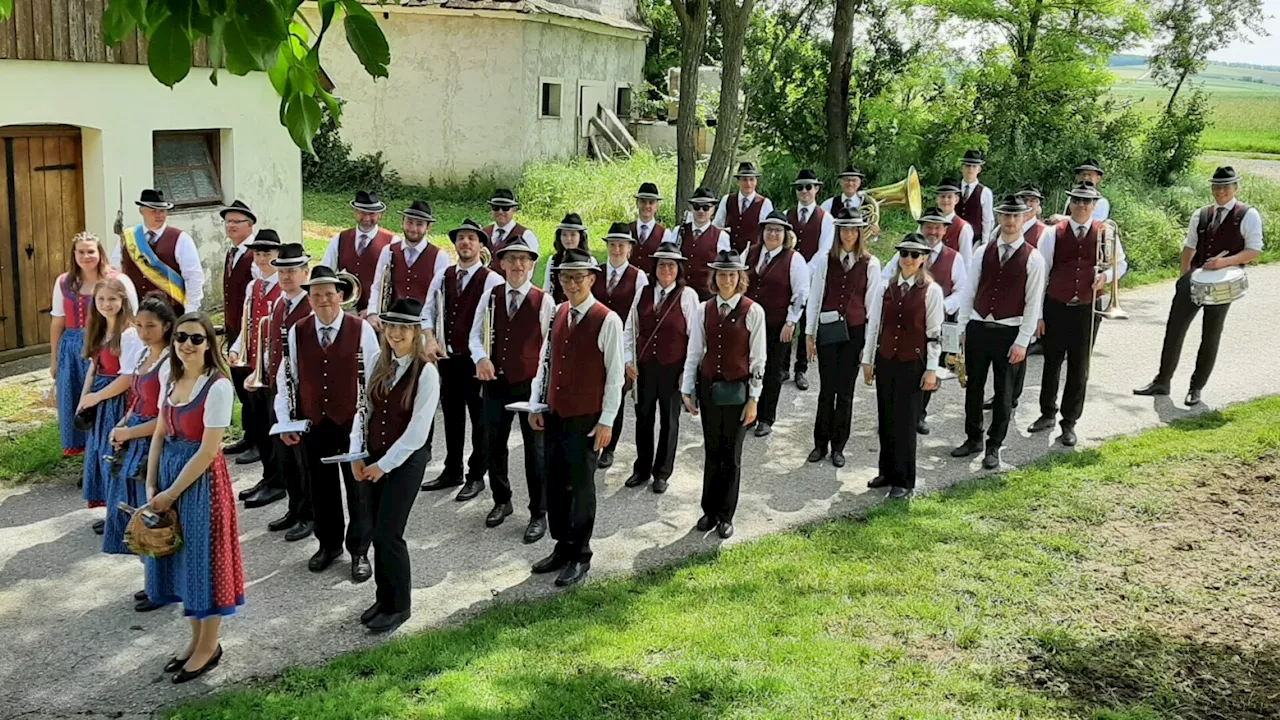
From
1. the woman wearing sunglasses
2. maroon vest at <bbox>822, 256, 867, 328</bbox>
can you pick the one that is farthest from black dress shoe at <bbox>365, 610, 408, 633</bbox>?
maroon vest at <bbox>822, 256, 867, 328</bbox>

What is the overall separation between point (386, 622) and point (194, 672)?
3.33 feet

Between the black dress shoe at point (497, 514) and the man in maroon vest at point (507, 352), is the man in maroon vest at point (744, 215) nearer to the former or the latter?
the man in maroon vest at point (507, 352)

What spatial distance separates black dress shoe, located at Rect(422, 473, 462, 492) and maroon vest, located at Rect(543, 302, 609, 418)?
192 cm

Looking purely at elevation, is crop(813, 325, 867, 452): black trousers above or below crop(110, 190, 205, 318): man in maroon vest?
below

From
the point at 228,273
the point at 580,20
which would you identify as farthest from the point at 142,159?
the point at 580,20

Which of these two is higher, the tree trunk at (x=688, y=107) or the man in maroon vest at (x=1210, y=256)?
the tree trunk at (x=688, y=107)

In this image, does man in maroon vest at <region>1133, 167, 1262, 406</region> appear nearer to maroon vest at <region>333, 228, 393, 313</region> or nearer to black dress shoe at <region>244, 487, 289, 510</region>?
maroon vest at <region>333, 228, 393, 313</region>

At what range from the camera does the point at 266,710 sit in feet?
17.7

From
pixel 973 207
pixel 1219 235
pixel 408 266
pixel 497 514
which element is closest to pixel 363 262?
pixel 408 266

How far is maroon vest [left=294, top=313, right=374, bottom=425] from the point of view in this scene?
22.8ft

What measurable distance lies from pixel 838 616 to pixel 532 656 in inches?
68.3

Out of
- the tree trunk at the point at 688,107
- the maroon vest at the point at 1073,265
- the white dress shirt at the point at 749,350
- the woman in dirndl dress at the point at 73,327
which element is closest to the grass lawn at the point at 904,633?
the white dress shirt at the point at 749,350

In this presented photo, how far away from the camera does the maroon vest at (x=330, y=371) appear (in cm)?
695

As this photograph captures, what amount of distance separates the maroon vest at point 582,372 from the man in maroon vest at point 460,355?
1634 mm
